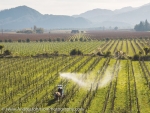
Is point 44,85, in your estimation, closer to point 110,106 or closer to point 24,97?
point 24,97

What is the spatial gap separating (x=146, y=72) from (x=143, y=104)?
16.5 metres

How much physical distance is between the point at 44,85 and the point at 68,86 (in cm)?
317

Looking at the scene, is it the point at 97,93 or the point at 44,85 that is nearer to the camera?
the point at 97,93

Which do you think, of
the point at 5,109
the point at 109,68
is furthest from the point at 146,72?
the point at 5,109

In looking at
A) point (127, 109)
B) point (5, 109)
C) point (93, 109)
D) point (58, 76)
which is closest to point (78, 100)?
point (93, 109)

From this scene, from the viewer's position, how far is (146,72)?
41.0 meters

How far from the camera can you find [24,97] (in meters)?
27.7

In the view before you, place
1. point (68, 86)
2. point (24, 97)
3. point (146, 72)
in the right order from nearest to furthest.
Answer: point (24, 97)
point (68, 86)
point (146, 72)

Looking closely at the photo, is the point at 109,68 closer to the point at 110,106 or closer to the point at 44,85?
the point at 44,85

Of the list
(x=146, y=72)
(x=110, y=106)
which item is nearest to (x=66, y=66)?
(x=146, y=72)

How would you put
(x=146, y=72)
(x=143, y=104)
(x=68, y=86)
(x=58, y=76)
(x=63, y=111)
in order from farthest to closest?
(x=146, y=72), (x=58, y=76), (x=68, y=86), (x=143, y=104), (x=63, y=111)

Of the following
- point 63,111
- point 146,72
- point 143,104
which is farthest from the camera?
point 146,72

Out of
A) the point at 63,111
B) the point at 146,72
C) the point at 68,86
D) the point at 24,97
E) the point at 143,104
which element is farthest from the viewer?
the point at 146,72

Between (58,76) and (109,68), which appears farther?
(109,68)
